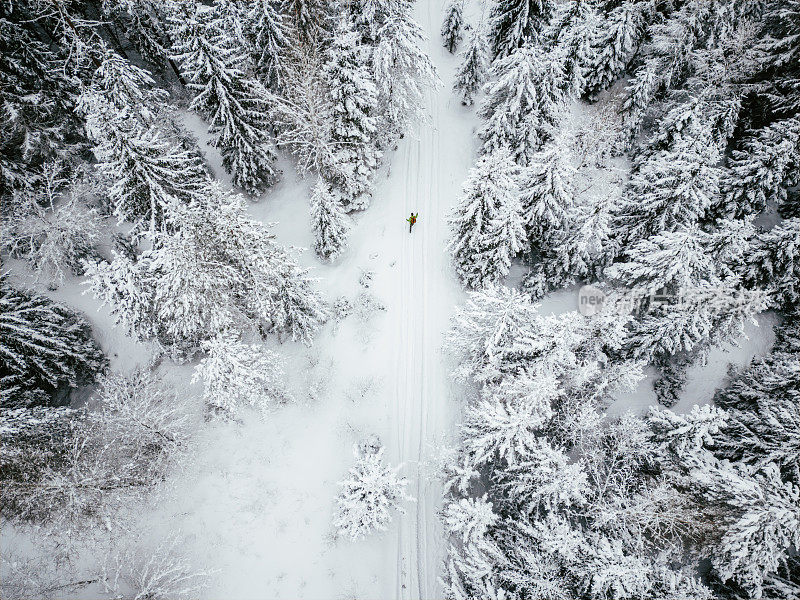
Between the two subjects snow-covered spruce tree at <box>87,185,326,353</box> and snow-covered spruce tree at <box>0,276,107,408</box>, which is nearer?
snow-covered spruce tree at <box>87,185,326,353</box>

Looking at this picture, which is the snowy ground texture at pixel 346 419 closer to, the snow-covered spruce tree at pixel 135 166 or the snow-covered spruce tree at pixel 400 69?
the snow-covered spruce tree at pixel 400 69

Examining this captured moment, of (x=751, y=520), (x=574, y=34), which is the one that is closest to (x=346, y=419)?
(x=751, y=520)

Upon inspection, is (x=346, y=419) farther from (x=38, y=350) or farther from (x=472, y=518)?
(x=38, y=350)

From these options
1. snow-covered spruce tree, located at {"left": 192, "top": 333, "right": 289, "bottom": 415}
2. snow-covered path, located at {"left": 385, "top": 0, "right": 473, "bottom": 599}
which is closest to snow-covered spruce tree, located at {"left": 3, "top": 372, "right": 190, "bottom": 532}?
snow-covered spruce tree, located at {"left": 192, "top": 333, "right": 289, "bottom": 415}

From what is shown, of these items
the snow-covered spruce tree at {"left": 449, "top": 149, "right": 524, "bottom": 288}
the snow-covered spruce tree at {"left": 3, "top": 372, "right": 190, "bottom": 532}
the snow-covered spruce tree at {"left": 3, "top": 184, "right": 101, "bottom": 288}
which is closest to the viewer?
the snow-covered spruce tree at {"left": 3, "top": 372, "right": 190, "bottom": 532}

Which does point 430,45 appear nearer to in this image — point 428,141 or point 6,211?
point 428,141

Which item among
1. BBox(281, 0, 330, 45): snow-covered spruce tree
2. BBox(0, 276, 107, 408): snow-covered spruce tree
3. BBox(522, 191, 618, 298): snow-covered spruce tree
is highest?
BBox(281, 0, 330, 45): snow-covered spruce tree

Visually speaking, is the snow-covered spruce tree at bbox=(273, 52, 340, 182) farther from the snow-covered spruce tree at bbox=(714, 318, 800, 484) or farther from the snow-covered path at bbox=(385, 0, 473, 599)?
the snow-covered spruce tree at bbox=(714, 318, 800, 484)

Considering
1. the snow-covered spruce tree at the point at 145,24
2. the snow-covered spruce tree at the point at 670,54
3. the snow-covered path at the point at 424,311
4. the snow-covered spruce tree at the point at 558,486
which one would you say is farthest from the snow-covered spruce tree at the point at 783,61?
the snow-covered spruce tree at the point at 145,24
